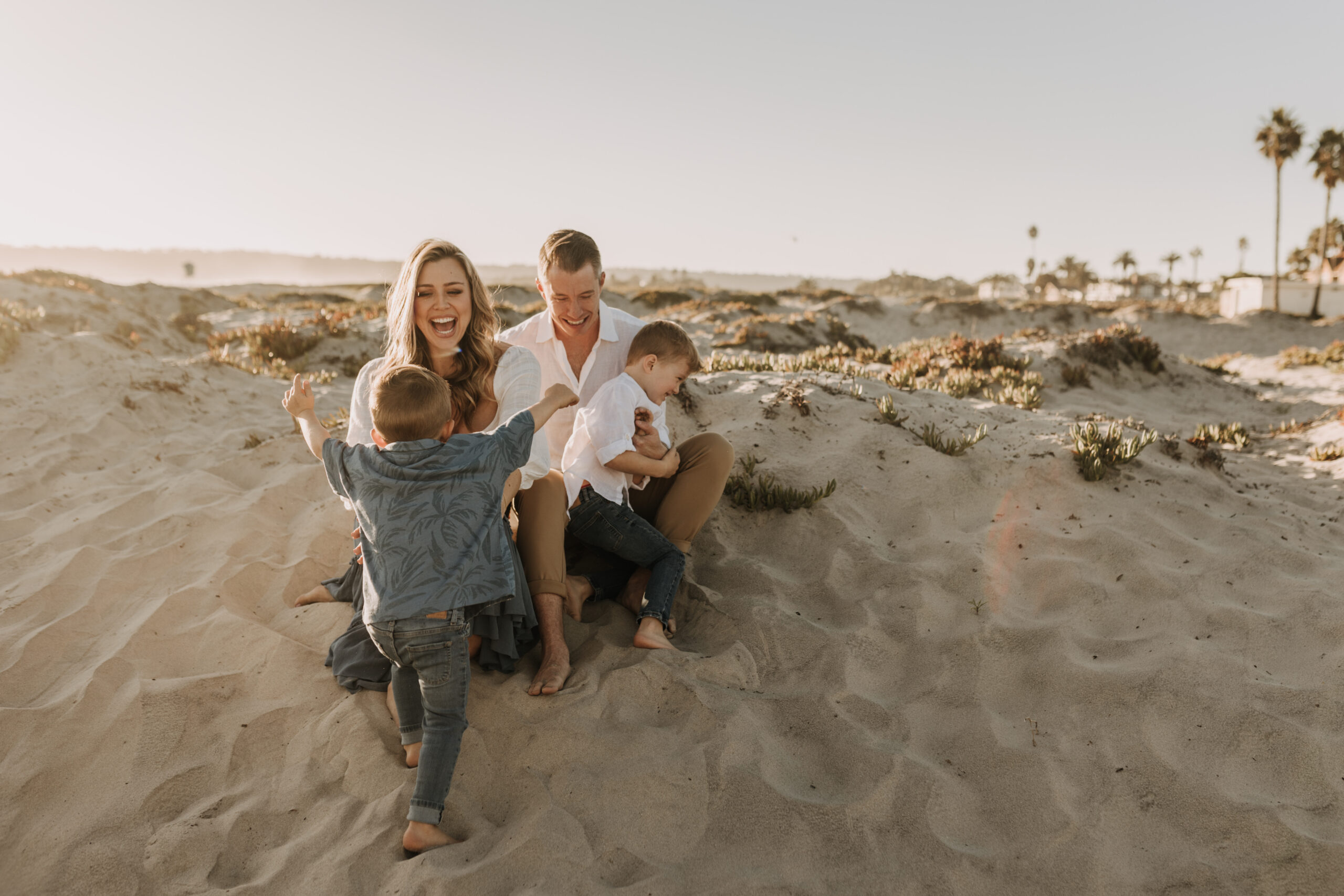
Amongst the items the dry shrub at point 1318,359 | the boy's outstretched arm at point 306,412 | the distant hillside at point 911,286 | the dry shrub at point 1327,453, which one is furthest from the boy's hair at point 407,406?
the distant hillside at point 911,286

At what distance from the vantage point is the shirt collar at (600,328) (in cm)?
399

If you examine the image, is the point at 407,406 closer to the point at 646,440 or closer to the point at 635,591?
the point at 646,440

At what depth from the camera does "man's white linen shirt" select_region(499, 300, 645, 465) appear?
403 centimetres

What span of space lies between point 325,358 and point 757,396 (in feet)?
31.4

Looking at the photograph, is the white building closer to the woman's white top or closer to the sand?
the sand

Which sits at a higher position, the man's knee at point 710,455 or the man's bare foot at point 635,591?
the man's knee at point 710,455

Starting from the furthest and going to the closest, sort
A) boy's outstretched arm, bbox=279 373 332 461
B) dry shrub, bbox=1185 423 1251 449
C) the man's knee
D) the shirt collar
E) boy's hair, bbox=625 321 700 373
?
dry shrub, bbox=1185 423 1251 449 → the shirt collar → the man's knee → boy's hair, bbox=625 321 700 373 → boy's outstretched arm, bbox=279 373 332 461

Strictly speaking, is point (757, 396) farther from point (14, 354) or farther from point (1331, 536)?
point (14, 354)

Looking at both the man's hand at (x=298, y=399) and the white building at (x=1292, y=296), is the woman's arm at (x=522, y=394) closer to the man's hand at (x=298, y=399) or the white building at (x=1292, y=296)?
the man's hand at (x=298, y=399)

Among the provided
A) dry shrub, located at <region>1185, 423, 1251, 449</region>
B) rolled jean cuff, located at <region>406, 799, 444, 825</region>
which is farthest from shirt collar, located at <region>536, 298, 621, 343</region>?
dry shrub, located at <region>1185, 423, 1251, 449</region>

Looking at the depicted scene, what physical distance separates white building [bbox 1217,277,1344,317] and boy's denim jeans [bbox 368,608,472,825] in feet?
143

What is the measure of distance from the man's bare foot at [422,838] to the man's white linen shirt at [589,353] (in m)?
2.01

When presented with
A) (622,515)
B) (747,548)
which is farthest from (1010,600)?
(622,515)

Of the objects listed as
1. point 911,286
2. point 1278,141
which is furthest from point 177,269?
point 1278,141
